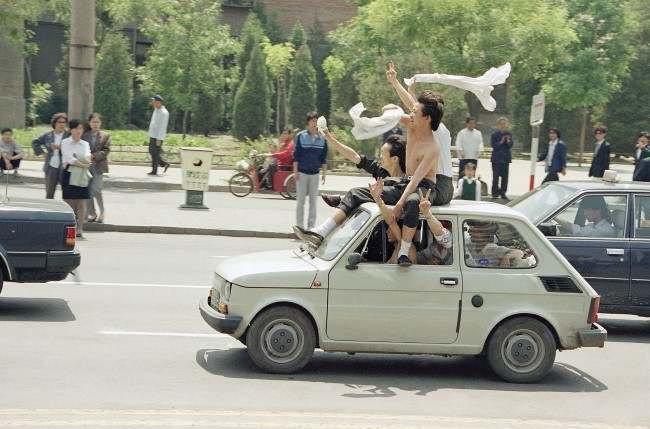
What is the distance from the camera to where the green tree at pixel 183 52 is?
3722 cm

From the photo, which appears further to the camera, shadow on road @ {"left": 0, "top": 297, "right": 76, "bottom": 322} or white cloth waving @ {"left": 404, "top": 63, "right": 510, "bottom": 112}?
shadow on road @ {"left": 0, "top": 297, "right": 76, "bottom": 322}

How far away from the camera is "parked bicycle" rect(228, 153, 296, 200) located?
1013 inches

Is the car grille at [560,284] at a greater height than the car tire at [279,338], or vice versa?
the car grille at [560,284]

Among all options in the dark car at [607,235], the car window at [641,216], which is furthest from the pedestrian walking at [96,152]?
the car window at [641,216]

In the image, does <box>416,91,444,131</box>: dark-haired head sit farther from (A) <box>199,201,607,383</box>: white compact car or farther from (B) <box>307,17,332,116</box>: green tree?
(B) <box>307,17,332,116</box>: green tree

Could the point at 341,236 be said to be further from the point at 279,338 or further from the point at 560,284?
the point at 560,284

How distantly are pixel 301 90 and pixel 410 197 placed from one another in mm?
44314

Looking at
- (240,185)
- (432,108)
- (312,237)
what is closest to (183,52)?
(240,185)

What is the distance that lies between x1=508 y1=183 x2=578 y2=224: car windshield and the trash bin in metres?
10.00

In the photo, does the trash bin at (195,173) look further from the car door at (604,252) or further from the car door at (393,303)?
the car door at (393,303)

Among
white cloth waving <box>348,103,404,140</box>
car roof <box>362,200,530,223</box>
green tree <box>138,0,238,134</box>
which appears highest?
green tree <box>138,0,238,134</box>

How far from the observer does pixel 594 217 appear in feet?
38.0

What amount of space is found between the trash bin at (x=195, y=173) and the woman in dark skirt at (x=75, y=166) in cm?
493

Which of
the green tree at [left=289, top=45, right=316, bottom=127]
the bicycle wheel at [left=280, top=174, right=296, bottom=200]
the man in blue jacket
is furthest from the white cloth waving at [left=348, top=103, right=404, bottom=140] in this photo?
the green tree at [left=289, top=45, right=316, bottom=127]
